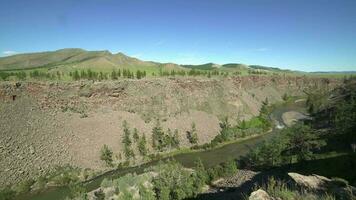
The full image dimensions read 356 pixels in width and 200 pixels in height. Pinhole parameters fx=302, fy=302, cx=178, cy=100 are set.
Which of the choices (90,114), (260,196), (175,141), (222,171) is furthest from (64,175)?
(260,196)

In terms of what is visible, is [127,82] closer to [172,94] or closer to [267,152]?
[172,94]

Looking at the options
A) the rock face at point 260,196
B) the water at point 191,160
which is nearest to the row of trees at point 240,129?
the water at point 191,160

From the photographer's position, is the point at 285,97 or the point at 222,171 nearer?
the point at 222,171

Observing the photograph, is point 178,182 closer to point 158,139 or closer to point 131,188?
point 131,188

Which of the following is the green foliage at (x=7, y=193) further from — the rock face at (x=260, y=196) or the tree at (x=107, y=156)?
the rock face at (x=260, y=196)

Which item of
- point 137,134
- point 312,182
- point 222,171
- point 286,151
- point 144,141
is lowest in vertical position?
point 222,171

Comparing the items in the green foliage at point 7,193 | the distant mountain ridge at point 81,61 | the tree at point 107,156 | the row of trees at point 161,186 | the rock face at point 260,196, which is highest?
the distant mountain ridge at point 81,61

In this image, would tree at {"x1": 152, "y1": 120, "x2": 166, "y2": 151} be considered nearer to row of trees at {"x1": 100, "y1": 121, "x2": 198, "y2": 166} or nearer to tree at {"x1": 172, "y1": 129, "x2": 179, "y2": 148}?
row of trees at {"x1": 100, "y1": 121, "x2": 198, "y2": 166}

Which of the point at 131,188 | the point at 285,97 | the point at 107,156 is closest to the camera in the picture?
the point at 131,188

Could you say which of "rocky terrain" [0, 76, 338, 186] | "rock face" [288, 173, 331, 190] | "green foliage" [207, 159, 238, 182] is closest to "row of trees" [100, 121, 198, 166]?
"rocky terrain" [0, 76, 338, 186]
